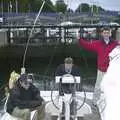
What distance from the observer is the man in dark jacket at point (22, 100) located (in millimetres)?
7621

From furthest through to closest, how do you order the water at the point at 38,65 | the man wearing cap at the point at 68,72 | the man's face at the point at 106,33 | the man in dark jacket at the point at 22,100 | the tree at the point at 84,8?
the tree at the point at 84,8 → the water at the point at 38,65 → the man's face at the point at 106,33 → the man in dark jacket at the point at 22,100 → the man wearing cap at the point at 68,72

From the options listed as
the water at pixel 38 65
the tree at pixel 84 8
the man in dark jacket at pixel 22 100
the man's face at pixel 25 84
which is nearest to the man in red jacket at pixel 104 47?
the man in dark jacket at pixel 22 100

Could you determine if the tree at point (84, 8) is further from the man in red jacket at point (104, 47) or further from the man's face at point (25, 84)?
the man's face at point (25, 84)

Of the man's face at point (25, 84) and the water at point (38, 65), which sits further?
the water at point (38, 65)

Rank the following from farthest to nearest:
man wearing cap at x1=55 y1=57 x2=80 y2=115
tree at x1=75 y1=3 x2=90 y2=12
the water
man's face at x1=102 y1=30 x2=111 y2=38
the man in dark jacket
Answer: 1. tree at x1=75 y1=3 x2=90 y2=12
2. the water
3. man's face at x1=102 y1=30 x2=111 y2=38
4. the man in dark jacket
5. man wearing cap at x1=55 y1=57 x2=80 y2=115

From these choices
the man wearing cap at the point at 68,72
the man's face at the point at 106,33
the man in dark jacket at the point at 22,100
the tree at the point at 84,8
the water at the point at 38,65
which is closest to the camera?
the man wearing cap at the point at 68,72

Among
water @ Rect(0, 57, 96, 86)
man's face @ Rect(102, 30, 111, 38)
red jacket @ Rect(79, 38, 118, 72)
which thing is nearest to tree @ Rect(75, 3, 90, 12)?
water @ Rect(0, 57, 96, 86)

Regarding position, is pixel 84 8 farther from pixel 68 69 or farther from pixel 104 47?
pixel 68 69

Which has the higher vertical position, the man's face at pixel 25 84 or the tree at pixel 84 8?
the tree at pixel 84 8

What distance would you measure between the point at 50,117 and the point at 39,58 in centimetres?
2610

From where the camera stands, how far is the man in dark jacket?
762 centimetres

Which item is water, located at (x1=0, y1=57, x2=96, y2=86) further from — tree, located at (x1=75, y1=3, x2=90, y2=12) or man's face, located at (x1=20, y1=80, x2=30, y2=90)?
man's face, located at (x1=20, y1=80, x2=30, y2=90)

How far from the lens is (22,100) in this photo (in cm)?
775

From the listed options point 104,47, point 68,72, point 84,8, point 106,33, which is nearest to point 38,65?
point 84,8
